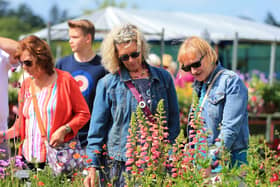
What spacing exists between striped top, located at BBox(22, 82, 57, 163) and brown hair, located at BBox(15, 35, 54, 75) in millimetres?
176

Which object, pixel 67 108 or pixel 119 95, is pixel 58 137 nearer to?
pixel 67 108

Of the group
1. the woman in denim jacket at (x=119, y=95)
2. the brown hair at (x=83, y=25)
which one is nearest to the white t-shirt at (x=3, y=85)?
the woman in denim jacket at (x=119, y=95)

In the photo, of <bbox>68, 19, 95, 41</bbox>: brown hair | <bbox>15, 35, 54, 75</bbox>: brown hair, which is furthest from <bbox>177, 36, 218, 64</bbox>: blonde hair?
<bbox>68, 19, 95, 41</bbox>: brown hair

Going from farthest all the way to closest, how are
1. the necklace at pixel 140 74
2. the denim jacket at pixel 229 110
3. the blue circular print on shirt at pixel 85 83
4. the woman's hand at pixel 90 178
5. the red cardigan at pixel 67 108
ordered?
the blue circular print on shirt at pixel 85 83 → the red cardigan at pixel 67 108 → the necklace at pixel 140 74 → the woman's hand at pixel 90 178 → the denim jacket at pixel 229 110

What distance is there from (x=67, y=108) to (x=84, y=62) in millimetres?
924

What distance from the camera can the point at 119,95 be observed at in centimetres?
299

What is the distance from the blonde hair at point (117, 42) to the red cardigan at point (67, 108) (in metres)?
0.50

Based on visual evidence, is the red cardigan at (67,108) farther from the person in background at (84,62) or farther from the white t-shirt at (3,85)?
Answer: the person in background at (84,62)

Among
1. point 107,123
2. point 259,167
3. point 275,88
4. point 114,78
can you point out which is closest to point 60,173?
point 107,123

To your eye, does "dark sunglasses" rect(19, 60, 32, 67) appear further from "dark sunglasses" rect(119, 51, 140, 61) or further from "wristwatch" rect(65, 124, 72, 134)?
"dark sunglasses" rect(119, 51, 140, 61)

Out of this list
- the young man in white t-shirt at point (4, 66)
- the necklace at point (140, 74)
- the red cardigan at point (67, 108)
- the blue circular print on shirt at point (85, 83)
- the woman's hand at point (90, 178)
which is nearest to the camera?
the woman's hand at point (90, 178)

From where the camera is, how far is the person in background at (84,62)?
4141 millimetres

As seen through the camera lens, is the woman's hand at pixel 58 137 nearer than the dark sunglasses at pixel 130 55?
No

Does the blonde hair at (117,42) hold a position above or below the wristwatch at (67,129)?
above
